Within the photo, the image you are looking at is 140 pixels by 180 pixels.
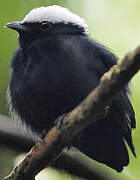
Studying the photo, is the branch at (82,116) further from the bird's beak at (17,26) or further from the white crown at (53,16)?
the white crown at (53,16)

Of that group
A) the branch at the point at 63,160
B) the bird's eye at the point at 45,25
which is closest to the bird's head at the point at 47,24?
the bird's eye at the point at 45,25

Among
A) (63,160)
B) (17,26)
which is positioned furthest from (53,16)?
(63,160)

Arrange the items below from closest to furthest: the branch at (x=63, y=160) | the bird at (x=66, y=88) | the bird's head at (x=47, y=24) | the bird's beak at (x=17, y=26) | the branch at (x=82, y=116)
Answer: the branch at (x=82, y=116), the branch at (x=63, y=160), the bird at (x=66, y=88), the bird's beak at (x=17, y=26), the bird's head at (x=47, y=24)

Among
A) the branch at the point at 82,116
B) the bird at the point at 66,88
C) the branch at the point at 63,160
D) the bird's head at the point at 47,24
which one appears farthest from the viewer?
the bird's head at the point at 47,24

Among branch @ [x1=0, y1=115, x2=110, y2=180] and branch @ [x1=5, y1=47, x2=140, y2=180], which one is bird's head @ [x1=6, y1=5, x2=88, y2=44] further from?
branch @ [x1=5, y1=47, x2=140, y2=180]

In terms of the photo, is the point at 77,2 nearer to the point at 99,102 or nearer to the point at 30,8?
the point at 30,8
